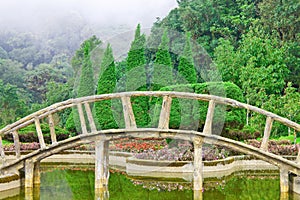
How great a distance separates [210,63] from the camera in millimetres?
30156

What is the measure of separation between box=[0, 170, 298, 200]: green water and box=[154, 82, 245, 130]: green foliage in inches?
131

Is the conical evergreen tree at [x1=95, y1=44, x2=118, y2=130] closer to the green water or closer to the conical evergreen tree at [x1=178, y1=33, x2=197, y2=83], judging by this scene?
the conical evergreen tree at [x1=178, y1=33, x2=197, y2=83]

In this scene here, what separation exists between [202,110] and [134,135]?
634cm

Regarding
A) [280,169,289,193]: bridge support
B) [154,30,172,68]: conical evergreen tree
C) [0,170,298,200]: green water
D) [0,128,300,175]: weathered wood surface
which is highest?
[154,30,172,68]: conical evergreen tree

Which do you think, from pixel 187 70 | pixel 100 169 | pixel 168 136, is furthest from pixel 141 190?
pixel 187 70

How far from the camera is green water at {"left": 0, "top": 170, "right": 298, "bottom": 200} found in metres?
12.0

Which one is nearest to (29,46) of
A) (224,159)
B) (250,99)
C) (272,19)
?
(272,19)

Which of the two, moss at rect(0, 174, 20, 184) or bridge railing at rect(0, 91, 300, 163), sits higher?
bridge railing at rect(0, 91, 300, 163)

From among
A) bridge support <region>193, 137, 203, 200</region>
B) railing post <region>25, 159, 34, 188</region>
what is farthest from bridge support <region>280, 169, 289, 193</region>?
railing post <region>25, 159, 34, 188</region>

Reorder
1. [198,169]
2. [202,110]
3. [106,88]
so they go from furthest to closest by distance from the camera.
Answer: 1. [106,88]
2. [202,110]
3. [198,169]

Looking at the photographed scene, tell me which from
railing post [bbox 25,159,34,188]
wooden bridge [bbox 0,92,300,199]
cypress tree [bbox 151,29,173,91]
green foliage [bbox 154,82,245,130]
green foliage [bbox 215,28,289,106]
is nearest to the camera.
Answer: wooden bridge [bbox 0,92,300,199]

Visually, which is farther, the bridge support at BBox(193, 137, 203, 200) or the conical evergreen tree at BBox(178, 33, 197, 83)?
the conical evergreen tree at BBox(178, 33, 197, 83)

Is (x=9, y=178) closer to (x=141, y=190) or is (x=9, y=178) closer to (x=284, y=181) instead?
(x=141, y=190)

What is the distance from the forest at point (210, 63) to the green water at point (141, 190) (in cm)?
444
